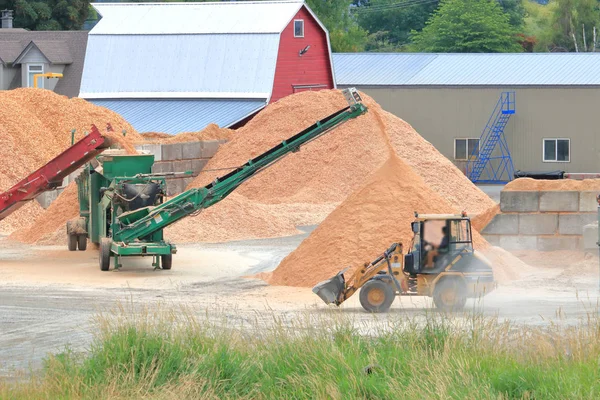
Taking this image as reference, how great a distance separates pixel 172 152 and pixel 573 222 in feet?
56.8

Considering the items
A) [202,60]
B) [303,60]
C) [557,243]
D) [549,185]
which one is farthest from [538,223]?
[303,60]

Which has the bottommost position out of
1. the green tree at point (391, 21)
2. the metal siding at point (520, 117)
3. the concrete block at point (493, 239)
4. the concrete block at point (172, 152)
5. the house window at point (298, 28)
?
the concrete block at point (493, 239)

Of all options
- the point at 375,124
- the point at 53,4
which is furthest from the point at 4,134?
the point at 53,4

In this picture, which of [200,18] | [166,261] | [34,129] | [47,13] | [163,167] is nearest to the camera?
[166,261]

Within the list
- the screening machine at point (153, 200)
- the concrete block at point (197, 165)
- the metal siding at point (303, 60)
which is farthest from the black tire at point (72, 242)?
the metal siding at point (303, 60)

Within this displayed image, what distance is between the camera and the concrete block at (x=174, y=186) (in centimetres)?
3929

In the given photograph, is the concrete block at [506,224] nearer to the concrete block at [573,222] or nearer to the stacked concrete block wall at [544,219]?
the stacked concrete block wall at [544,219]

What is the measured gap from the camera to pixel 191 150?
4109 centimetres

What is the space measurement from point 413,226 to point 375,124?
923 inches

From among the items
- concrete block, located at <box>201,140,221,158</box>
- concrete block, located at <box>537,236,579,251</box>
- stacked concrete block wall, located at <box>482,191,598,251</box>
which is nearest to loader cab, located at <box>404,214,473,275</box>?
stacked concrete block wall, located at <box>482,191,598,251</box>

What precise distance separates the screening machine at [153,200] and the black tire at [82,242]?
234 cm

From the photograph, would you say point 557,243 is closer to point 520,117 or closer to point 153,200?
point 153,200

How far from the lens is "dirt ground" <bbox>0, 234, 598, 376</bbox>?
18.7 meters

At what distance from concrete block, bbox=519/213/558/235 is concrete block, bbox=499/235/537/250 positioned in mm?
133
